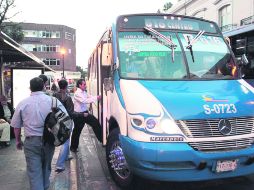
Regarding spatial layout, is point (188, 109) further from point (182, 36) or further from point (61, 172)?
point (61, 172)

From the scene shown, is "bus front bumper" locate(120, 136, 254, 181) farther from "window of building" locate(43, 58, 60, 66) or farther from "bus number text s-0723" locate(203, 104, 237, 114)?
"window of building" locate(43, 58, 60, 66)

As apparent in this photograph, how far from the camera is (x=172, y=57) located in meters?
6.32

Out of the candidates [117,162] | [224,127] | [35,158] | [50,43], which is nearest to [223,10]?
[117,162]

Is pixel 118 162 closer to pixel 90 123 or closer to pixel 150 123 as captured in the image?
pixel 150 123

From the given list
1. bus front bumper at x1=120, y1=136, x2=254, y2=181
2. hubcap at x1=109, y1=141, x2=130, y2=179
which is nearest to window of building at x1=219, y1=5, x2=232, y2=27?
hubcap at x1=109, y1=141, x2=130, y2=179

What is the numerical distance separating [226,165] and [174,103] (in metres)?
1.04

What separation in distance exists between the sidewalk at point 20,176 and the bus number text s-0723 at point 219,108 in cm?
250

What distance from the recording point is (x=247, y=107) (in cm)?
546

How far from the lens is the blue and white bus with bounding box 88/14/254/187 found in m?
5.05

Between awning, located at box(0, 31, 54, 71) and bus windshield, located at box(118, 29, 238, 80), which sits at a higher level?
awning, located at box(0, 31, 54, 71)

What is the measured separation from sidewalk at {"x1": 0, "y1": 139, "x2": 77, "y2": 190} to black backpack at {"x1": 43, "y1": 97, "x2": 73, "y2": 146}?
148cm

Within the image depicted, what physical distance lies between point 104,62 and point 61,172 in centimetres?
209

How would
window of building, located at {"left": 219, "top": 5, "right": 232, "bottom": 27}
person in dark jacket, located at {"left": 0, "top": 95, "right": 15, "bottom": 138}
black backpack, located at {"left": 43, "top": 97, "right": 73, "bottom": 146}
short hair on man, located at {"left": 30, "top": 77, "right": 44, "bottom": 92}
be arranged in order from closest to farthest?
black backpack, located at {"left": 43, "top": 97, "right": 73, "bottom": 146}, short hair on man, located at {"left": 30, "top": 77, "right": 44, "bottom": 92}, person in dark jacket, located at {"left": 0, "top": 95, "right": 15, "bottom": 138}, window of building, located at {"left": 219, "top": 5, "right": 232, "bottom": 27}

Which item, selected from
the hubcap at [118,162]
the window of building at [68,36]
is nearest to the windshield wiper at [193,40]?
the hubcap at [118,162]
